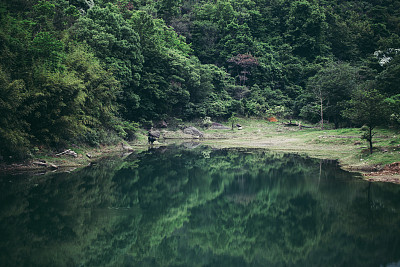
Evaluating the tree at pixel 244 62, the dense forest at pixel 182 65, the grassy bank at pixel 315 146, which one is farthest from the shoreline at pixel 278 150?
the tree at pixel 244 62

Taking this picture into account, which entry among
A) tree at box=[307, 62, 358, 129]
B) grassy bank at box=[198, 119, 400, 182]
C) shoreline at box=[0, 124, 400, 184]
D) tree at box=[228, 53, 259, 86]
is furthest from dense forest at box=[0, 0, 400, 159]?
grassy bank at box=[198, 119, 400, 182]

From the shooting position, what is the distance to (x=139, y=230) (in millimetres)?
11977

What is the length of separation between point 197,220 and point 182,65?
5524cm

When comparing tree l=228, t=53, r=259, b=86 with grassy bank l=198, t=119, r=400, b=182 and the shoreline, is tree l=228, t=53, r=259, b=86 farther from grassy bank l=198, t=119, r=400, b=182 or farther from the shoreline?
the shoreline

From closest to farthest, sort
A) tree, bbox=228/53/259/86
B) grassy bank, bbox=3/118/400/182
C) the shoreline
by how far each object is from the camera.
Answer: the shoreline
grassy bank, bbox=3/118/400/182
tree, bbox=228/53/259/86

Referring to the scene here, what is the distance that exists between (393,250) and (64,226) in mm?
11525

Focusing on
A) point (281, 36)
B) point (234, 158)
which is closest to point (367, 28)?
point (281, 36)

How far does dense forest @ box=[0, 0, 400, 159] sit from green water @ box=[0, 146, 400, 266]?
648 centimetres

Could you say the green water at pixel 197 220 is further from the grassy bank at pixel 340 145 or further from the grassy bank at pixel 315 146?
the grassy bank at pixel 315 146

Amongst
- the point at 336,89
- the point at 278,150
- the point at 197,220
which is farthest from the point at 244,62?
the point at 197,220

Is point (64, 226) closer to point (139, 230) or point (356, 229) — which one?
point (139, 230)

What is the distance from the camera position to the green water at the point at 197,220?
387 inches

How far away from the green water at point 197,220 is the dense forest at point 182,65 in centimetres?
648

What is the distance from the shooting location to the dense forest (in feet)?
79.7
